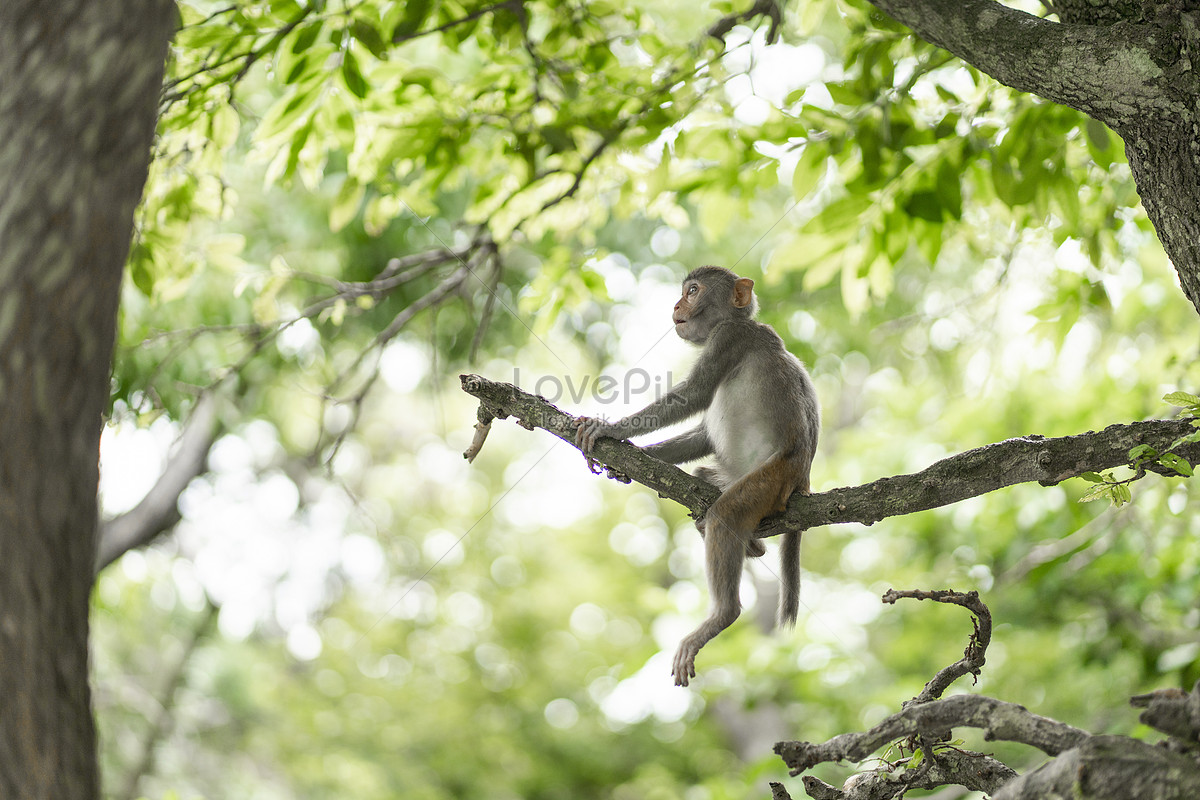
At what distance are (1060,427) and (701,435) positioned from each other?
168 inches

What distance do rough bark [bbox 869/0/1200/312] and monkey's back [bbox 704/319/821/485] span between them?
5.26ft

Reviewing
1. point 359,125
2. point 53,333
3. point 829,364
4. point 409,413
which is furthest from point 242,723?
point 53,333

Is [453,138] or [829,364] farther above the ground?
[829,364]

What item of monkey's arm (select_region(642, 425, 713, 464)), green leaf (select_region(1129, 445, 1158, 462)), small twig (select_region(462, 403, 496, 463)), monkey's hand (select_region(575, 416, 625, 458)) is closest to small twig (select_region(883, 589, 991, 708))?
green leaf (select_region(1129, 445, 1158, 462))

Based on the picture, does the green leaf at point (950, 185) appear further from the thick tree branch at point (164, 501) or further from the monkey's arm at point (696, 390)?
the thick tree branch at point (164, 501)

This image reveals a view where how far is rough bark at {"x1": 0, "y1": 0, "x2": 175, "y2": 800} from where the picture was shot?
1.80 metres

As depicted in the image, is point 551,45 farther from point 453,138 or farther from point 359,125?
point 359,125

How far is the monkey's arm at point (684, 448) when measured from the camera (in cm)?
438

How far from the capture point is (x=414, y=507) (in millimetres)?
16422

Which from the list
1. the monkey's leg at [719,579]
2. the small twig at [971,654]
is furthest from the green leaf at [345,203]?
the small twig at [971,654]

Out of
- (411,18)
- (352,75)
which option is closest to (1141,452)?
(411,18)

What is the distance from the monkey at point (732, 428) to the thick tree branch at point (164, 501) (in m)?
5.91

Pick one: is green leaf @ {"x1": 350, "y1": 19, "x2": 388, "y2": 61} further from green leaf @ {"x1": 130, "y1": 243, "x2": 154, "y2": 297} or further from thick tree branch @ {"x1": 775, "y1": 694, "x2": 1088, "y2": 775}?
thick tree branch @ {"x1": 775, "y1": 694, "x2": 1088, "y2": 775}

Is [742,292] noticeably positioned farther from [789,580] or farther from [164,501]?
[164,501]
